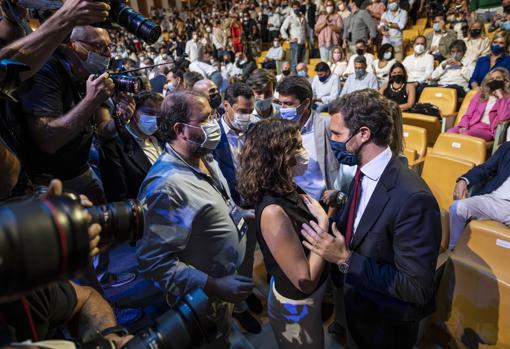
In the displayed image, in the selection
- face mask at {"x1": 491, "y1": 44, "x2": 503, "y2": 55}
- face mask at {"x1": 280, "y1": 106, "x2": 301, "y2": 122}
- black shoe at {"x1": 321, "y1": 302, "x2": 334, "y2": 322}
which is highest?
face mask at {"x1": 491, "y1": 44, "x2": 503, "y2": 55}

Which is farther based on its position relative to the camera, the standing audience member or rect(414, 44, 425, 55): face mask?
the standing audience member

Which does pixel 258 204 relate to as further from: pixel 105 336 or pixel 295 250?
pixel 105 336

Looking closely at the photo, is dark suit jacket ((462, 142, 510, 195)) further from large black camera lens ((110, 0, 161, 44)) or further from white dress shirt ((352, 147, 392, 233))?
large black camera lens ((110, 0, 161, 44))

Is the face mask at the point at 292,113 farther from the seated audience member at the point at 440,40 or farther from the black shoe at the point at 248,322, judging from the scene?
the seated audience member at the point at 440,40

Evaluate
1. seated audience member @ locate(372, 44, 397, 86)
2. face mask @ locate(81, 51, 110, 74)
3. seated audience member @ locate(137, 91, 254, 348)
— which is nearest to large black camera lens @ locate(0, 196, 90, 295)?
seated audience member @ locate(137, 91, 254, 348)

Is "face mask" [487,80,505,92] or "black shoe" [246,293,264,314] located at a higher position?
"face mask" [487,80,505,92]

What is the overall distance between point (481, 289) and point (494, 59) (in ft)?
16.9

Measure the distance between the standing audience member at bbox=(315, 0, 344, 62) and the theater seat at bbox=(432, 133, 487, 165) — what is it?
5879 mm

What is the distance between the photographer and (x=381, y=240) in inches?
53.9

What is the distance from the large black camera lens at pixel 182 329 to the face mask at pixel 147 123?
190 cm

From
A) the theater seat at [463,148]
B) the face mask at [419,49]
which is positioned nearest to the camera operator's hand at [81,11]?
the theater seat at [463,148]

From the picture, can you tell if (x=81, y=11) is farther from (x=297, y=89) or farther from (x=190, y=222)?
(x=297, y=89)

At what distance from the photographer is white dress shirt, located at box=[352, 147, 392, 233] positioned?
1.48m

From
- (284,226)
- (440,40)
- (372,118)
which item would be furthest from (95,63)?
(440,40)
